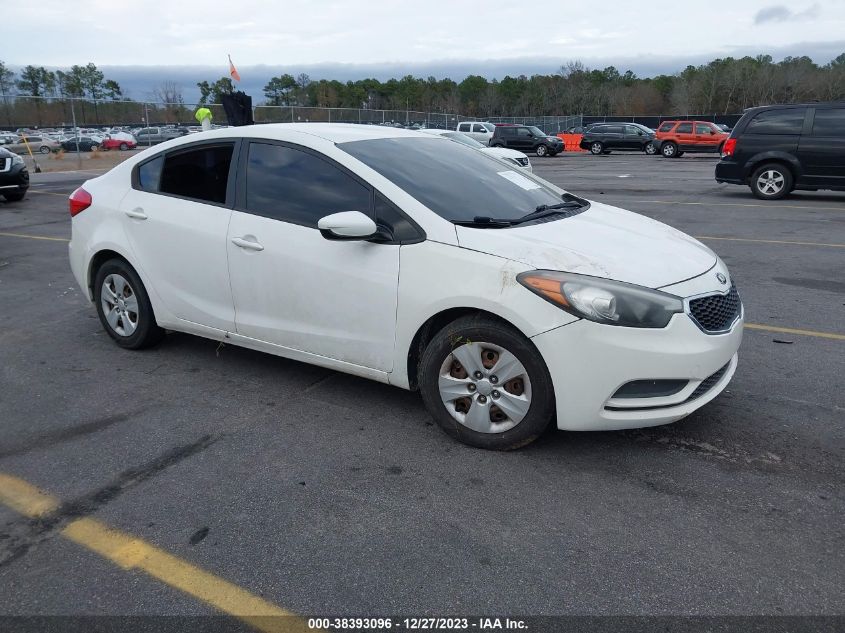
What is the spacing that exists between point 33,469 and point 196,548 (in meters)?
1.26

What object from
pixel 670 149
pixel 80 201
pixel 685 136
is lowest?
pixel 670 149

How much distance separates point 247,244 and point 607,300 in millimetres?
2207

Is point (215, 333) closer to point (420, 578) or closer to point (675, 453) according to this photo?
point (420, 578)

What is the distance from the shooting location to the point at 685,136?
32719 mm

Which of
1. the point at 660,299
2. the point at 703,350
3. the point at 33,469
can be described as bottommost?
the point at 33,469

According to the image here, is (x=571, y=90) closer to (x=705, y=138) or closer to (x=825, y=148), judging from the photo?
(x=705, y=138)

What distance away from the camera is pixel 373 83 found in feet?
493

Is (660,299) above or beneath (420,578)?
above

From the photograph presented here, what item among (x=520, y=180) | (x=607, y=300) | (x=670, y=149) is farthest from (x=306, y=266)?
(x=670, y=149)

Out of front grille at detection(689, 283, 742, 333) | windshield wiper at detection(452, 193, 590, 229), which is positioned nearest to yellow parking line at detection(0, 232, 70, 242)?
windshield wiper at detection(452, 193, 590, 229)

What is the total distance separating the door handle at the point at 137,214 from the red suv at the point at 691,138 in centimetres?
3163

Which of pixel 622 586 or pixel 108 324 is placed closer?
pixel 622 586

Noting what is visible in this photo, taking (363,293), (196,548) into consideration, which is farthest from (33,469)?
(363,293)

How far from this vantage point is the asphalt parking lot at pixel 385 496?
2654mm
